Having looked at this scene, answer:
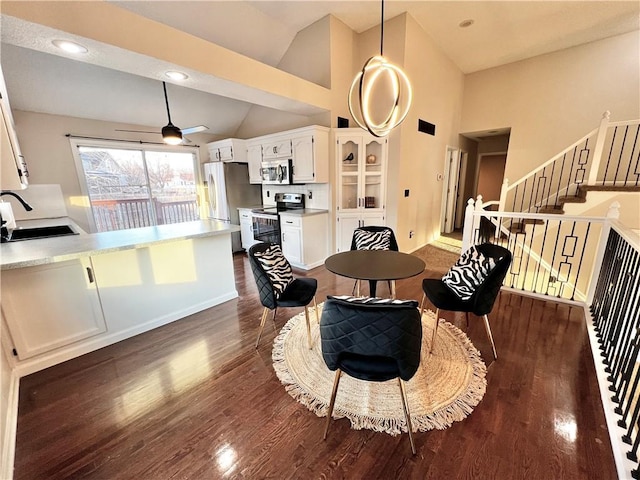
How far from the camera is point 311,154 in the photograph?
4148 mm

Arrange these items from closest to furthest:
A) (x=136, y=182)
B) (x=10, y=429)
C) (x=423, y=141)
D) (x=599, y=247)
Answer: (x=10, y=429), (x=599, y=247), (x=423, y=141), (x=136, y=182)

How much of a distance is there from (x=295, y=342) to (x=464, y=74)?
6.57 meters

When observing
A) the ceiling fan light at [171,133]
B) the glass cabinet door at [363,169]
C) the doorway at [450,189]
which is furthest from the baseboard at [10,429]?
the doorway at [450,189]

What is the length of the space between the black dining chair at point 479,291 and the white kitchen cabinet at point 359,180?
2.11 metres

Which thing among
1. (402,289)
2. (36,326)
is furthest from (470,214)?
(36,326)

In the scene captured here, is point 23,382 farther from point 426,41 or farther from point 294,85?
point 426,41

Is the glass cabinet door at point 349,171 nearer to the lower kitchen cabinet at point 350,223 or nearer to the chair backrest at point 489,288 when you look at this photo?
the lower kitchen cabinet at point 350,223

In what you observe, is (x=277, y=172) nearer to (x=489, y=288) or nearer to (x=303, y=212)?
(x=303, y=212)

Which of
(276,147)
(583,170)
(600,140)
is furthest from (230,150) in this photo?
(583,170)

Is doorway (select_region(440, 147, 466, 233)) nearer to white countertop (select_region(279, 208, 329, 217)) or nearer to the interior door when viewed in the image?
the interior door

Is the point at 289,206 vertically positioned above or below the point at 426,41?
below

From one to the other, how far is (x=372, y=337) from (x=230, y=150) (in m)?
4.93

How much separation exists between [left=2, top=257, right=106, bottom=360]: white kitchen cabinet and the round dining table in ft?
6.80

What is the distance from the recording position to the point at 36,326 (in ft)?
6.76
